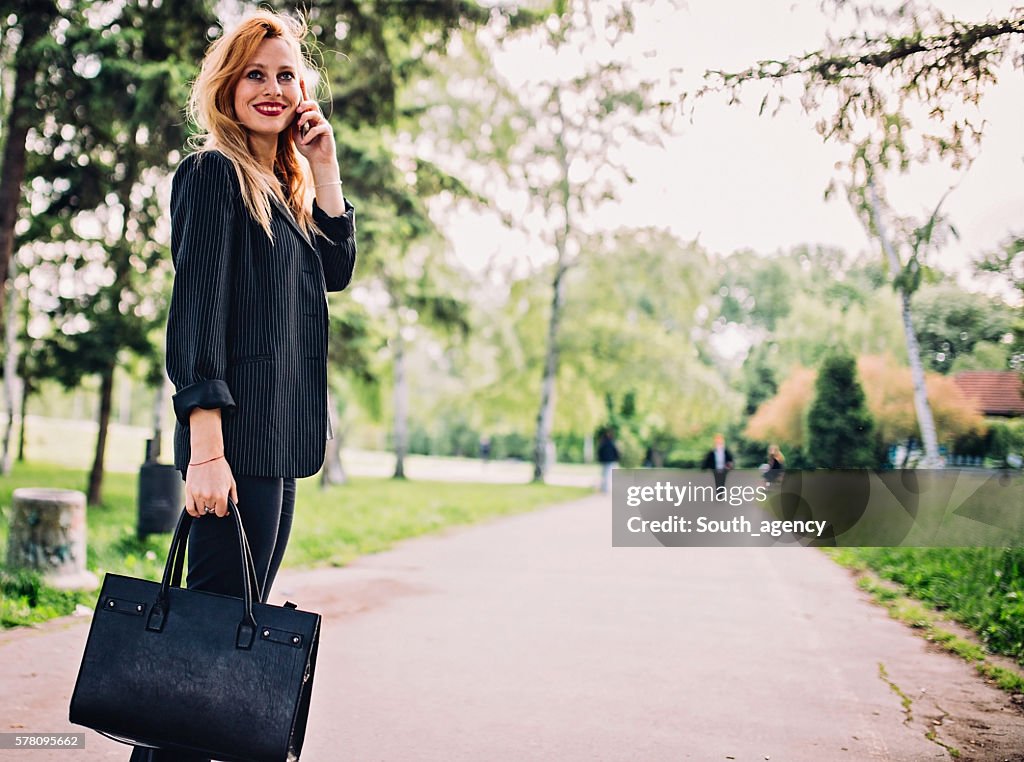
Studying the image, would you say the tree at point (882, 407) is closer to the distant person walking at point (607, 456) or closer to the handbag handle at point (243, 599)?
the handbag handle at point (243, 599)

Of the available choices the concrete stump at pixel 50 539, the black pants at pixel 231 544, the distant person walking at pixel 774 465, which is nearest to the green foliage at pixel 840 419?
the distant person walking at pixel 774 465

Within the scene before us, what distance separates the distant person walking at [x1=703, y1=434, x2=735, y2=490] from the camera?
39.6 feet

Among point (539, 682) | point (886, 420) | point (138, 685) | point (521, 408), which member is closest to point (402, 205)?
point (886, 420)

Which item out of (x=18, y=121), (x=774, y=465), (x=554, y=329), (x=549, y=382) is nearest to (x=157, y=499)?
(x=18, y=121)

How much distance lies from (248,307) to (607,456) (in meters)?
21.3

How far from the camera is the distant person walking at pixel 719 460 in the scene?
12070 millimetres

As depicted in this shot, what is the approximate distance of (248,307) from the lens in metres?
2.32

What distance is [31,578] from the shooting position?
19.4 feet

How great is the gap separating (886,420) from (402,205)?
24.3ft

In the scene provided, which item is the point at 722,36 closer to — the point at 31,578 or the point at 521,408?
the point at 31,578

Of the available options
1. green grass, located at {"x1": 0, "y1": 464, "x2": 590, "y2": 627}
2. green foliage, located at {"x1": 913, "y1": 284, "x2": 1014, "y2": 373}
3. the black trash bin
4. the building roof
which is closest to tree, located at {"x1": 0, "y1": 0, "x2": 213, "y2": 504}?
green grass, located at {"x1": 0, "y1": 464, "x2": 590, "y2": 627}

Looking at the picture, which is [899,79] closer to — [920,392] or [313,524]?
[920,392]

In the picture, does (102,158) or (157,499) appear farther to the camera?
(102,158)

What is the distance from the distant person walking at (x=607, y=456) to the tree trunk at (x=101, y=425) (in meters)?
11.9
